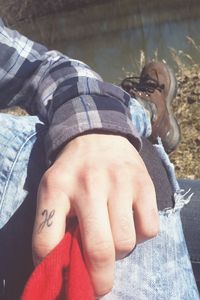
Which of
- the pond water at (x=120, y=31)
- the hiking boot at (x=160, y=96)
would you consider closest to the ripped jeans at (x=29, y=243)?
the hiking boot at (x=160, y=96)

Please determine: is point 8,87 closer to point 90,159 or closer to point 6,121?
point 6,121

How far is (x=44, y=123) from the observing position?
0.86 meters

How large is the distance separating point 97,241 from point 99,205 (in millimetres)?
39

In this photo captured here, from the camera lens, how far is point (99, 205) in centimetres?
64

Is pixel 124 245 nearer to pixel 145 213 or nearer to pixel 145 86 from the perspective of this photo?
pixel 145 213

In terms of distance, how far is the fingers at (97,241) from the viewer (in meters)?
0.62

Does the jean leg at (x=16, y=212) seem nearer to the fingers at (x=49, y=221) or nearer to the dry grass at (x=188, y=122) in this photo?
the fingers at (x=49, y=221)

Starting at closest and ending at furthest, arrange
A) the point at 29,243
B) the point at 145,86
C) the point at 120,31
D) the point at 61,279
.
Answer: the point at 61,279 → the point at 29,243 → the point at 145,86 → the point at 120,31

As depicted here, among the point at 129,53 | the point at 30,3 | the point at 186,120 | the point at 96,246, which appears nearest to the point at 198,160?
the point at 186,120

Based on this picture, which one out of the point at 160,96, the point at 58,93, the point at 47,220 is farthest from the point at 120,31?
the point at 47,220

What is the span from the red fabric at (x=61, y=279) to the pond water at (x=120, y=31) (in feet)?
12.7

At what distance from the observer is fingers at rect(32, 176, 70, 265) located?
0.64 meters

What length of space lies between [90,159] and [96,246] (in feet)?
0.37

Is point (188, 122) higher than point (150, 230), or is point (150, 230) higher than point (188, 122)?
point (150, 230)
